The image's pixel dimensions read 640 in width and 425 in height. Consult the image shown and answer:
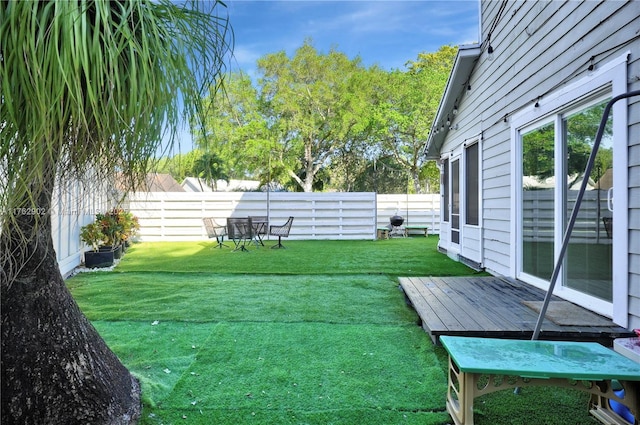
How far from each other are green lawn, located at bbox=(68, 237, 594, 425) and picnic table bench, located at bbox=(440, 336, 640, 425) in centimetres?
21

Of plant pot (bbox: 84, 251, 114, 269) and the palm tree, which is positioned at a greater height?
the palm tree

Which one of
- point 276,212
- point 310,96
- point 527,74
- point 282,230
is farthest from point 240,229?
point 310,96

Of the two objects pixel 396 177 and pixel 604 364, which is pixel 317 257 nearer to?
pixel 604 364

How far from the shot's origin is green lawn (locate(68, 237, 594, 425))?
2021 millimetres

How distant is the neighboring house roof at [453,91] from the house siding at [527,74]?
0.12 meters

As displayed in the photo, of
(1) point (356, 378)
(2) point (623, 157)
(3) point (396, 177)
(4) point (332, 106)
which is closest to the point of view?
(1) point (356, 378)

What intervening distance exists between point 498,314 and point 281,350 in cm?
172

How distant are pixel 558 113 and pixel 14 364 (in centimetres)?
414

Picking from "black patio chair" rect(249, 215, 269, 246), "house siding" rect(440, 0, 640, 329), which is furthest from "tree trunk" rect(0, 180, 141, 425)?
"black patio chair" rect(249, 215, 269, 246)

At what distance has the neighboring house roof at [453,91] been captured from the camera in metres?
5.57

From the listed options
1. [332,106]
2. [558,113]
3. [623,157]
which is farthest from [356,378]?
[332,106]

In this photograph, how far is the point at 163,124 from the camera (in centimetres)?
127

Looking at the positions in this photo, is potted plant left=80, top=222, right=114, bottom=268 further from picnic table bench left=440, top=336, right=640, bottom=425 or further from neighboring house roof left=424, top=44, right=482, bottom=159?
neighboring house roof left=424, top=44, right=482, bottom=159

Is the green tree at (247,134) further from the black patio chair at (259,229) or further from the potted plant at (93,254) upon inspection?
the potted plant at (93,254)
